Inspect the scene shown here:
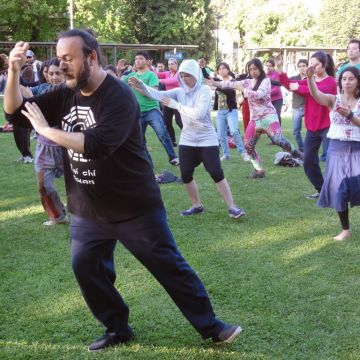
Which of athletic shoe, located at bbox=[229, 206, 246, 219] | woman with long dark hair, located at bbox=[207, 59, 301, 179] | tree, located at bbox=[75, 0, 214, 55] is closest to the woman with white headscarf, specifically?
athletic shoe, located at bbox=[229, 206, 246, 219]

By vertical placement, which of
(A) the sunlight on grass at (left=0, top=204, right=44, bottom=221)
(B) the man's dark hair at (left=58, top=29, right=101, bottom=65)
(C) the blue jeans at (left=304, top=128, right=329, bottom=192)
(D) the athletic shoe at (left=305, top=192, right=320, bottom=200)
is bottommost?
(D) the athletic shoe at (left=305, top=192, right=320, bottom=200)

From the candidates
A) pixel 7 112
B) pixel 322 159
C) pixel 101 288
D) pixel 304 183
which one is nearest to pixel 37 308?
pixel 101 288

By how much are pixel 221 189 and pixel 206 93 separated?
1.15 metres

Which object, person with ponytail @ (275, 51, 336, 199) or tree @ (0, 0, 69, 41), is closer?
person with ponytail @ (275, 51, 336, 199)

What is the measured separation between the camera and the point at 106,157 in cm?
289

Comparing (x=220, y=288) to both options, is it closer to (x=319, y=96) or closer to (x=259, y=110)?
(x=319, y=96)

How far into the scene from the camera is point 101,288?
3361mm

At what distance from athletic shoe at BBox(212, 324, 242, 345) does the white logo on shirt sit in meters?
1.39

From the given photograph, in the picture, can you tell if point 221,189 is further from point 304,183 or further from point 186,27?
point 186,27

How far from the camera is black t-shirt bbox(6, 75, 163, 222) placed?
2889 millimetres

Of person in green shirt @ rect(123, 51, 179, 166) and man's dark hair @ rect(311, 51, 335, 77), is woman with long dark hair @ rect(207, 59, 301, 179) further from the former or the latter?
person in green shirt @ rect(123, 51, 179, 166)

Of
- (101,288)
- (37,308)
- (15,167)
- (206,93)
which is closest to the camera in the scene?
(101,288)

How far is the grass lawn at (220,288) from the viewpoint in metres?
3.54

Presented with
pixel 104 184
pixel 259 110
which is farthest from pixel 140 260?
pixel 259 110
